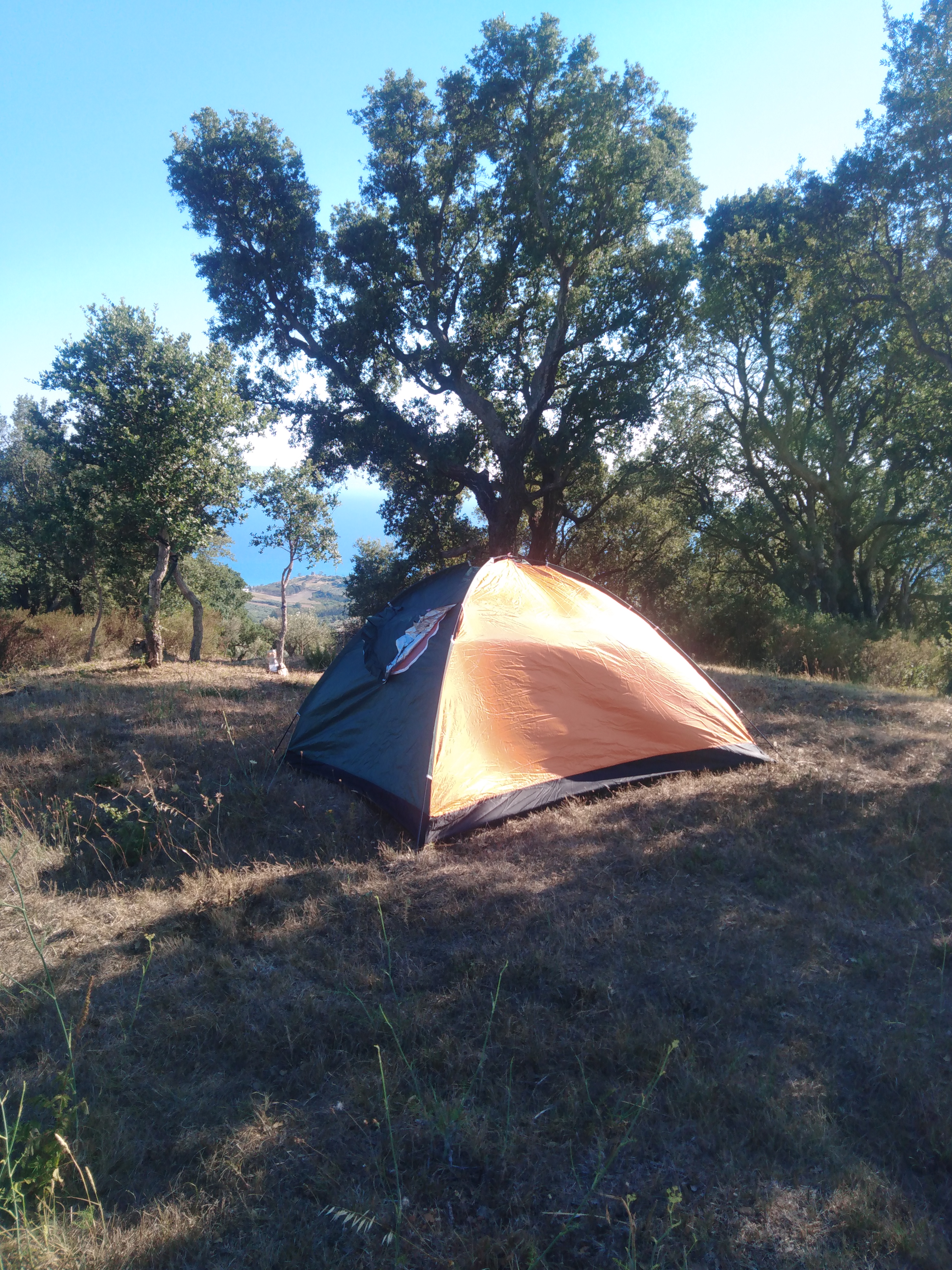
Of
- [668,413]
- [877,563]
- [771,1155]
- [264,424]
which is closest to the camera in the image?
[771,1155]

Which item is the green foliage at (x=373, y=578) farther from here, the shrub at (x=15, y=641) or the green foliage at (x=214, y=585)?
the shrub at (x=15, y=641)

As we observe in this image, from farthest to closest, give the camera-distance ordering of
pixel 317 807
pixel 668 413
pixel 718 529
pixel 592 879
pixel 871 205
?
pixel 718 529 → pixel 668 413 → pixel 871 205 → pixel 317 807 → pixel 592 879

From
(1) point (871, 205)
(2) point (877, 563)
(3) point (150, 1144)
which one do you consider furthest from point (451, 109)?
(2) point (877, 563)

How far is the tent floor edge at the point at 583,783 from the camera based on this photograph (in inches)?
202

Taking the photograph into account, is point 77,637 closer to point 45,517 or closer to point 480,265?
point 45,517

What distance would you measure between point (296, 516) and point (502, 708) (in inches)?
395

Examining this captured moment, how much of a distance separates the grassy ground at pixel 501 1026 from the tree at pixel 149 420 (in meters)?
7.48

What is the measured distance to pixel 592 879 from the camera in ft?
14.6

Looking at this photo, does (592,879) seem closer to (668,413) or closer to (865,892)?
(865,892)

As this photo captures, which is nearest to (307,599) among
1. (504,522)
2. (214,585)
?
(214,585)

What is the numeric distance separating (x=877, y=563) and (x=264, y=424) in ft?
65.3

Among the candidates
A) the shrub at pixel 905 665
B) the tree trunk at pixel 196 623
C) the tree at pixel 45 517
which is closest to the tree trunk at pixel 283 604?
the tree trunk at pixel 196 623

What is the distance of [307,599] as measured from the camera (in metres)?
69.2

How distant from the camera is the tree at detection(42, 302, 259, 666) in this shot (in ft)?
38.7
